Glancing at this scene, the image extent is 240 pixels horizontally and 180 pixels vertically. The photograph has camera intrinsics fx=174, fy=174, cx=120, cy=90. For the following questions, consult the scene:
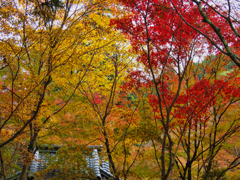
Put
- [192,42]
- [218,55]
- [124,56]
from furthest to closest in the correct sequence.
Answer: [218,55]
[124,56]
[192,42]

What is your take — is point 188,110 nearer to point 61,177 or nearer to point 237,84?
point 237,84

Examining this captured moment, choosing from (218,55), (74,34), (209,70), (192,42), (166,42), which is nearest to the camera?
(74,34)

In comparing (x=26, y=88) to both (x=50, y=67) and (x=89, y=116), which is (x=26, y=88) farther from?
(x=89, y=116)

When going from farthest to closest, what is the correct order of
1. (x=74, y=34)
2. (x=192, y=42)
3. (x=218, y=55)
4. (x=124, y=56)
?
1. (x=218, y=55)
2. (x=124, y=56)
3. (x=192, y=42)
4. (x=74, y=34)

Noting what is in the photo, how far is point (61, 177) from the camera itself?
19.7 ft

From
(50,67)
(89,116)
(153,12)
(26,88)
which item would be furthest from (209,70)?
(26,88)

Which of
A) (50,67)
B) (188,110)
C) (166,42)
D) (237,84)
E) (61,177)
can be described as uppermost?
(166,42)

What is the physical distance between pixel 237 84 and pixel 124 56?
15.2 feet

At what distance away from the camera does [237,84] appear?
6.93 metres

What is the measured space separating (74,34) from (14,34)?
52.9 inches

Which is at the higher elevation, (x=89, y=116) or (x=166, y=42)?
(x=166, y=42)

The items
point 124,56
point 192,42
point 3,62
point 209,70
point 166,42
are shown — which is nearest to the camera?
point 3,62

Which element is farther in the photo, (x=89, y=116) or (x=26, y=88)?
(x=89, y=116)

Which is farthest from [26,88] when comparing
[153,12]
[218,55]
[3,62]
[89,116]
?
[218,55]
